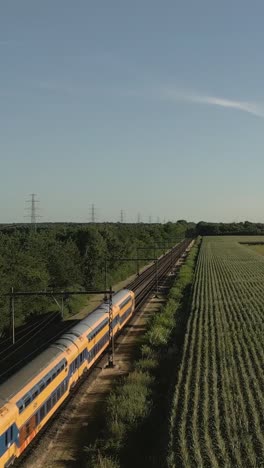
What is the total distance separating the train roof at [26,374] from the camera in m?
19.6

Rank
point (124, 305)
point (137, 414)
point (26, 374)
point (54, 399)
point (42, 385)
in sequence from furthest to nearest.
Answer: point (124, 305) → point (54, 399) → point (137, 414) → point (42, 385) → point (26, 374)

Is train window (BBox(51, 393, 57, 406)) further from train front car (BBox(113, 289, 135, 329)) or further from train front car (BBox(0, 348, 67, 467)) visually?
train front car (BBox(113, 289, 135, 329))

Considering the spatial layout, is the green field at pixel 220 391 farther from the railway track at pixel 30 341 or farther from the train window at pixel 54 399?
the railway track at pixel 30 341

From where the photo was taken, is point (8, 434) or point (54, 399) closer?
point (8, 434)

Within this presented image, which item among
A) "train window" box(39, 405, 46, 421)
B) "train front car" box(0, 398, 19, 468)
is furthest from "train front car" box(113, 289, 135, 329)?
"train front car" box(0, 398, 19, 468)

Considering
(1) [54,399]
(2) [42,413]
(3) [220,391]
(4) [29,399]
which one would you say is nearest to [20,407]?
(4) [29,399]

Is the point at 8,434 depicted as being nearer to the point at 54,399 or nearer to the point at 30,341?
the point at 54,399

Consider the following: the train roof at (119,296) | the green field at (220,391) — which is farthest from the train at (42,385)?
the train roof at (119,296)

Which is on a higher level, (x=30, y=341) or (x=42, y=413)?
(x=42, y=413)

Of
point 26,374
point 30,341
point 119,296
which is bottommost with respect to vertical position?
point 30,341

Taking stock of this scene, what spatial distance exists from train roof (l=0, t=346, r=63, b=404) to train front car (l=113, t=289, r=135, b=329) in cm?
1660

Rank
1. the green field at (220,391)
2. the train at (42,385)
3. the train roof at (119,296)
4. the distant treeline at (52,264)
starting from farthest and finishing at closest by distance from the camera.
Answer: the distant treeline at (52,264), the train roof at (119,296), the train at (42,385), the green field at (220,391)

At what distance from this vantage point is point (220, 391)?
23.1 meters

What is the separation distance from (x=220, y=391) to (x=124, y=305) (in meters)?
22.2
